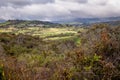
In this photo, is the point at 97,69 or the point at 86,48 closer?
the point at 97,69

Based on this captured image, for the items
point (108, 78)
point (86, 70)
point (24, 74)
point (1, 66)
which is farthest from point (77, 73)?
point (1, 66)

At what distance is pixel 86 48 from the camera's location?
11617 mm

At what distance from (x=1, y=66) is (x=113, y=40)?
483cm

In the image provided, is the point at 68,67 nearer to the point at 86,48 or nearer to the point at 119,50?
the point at 86,48

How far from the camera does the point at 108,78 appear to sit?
33.6 feet

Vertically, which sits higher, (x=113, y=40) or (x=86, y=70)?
(x=113, y=40)

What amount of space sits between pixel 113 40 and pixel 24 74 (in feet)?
13.5

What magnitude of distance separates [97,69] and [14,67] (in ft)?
10.8

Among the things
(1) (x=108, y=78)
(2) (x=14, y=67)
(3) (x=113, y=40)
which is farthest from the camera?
(3) (x=113, y=40)

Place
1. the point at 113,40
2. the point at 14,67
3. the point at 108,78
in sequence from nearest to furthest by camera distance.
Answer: the point at 108,78 < the point at 14,67 < the point at 113,40

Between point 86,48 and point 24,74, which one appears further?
point 86,48

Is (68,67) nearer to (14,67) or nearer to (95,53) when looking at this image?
(95,53)

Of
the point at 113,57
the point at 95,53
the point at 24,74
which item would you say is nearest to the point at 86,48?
the point at 95,53

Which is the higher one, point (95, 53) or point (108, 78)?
point (95, 53)
